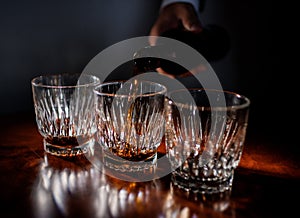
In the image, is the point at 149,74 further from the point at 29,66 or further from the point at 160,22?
the point at 29,66

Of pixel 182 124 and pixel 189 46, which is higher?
pixel 189 46

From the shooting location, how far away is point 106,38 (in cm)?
187

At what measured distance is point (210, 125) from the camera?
733 mm

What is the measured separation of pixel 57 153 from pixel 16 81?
1.01m

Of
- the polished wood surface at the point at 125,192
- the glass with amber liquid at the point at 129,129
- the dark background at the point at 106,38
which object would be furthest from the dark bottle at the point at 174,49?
the dark background at the point at 106,38

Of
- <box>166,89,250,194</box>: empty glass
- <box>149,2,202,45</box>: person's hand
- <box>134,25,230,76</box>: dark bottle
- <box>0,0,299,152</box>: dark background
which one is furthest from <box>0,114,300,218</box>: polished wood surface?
<box>0,0,299,152</box>: dark background

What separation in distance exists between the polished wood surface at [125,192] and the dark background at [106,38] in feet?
2.92

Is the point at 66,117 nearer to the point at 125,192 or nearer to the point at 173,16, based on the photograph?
the point at 125,192

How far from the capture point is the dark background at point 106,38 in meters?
1.72

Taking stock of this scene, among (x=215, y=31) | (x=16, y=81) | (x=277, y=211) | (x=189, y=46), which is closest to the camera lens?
(x=277, y=211)

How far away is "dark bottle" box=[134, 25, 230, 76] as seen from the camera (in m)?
0.90

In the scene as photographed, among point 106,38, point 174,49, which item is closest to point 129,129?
point 174,49

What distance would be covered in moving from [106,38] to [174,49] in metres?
0.94

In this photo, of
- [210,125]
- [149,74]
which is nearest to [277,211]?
[210,125]
